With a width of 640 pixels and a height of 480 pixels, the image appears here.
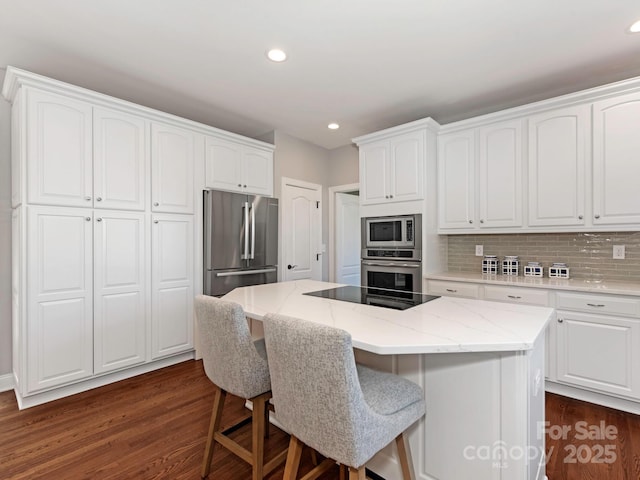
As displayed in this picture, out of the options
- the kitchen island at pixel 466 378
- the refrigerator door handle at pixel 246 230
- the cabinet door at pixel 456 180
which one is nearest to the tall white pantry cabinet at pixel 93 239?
the refrigerator door handle at pixel 246 230

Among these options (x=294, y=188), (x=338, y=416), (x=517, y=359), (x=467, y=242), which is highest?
(x=294, y=188)

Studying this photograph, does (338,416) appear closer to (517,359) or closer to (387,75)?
(517,359)

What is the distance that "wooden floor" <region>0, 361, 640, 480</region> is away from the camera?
1770mm

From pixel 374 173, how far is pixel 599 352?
249 centimetres

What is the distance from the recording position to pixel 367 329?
136 centimetres

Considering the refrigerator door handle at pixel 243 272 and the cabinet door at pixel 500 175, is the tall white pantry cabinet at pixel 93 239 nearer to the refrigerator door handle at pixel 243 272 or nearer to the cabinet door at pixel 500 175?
the refrigerator door handle at pixel 243 272

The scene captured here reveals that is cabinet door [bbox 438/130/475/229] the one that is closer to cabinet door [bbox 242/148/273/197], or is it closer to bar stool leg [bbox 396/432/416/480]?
cabinet door [bbox 242/148/273/197]

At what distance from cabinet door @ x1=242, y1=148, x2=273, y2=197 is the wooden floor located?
87.5 inches

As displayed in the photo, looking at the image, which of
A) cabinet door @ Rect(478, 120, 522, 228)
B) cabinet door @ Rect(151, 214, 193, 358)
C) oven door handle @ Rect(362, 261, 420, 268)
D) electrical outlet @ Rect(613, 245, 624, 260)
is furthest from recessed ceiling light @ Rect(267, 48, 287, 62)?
electrical outlet @ Rect(613, 245, 624, 260)

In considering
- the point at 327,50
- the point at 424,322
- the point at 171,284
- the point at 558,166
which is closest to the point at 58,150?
the point at 171,284

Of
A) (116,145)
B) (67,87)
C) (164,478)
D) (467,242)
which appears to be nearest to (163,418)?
(164,478)

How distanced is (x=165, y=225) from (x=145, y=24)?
165 cm

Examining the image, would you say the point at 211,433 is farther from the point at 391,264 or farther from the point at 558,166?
the point at 558,166

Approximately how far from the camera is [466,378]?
1.36m
